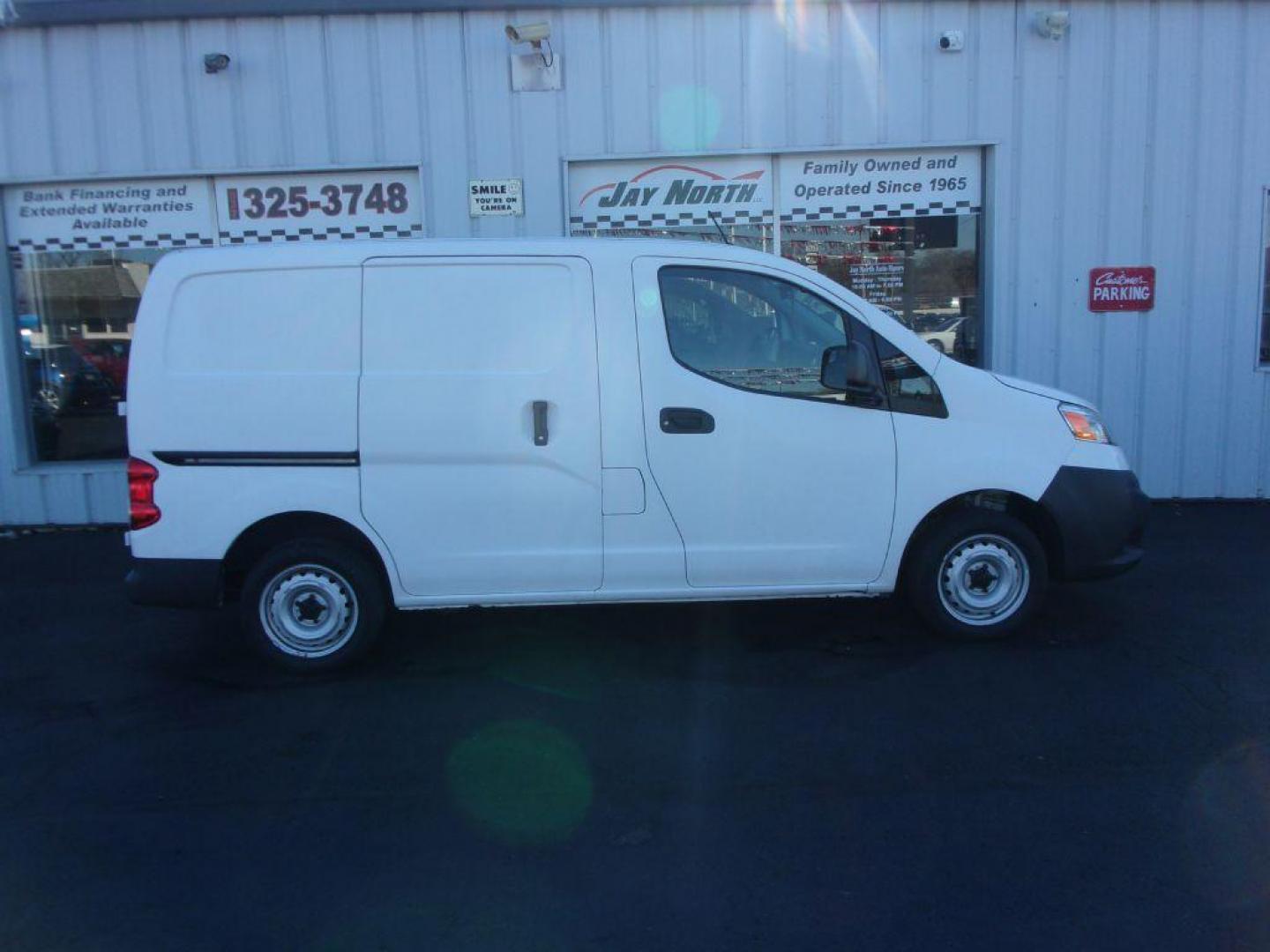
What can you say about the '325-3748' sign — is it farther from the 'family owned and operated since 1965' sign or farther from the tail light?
the tail light

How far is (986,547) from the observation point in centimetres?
564

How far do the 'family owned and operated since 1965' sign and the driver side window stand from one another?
4550 millimetres

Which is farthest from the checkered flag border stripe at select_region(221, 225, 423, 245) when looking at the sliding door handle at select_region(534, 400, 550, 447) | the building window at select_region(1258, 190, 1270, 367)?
the building window at select_region(1258, 190, 1270, 367)

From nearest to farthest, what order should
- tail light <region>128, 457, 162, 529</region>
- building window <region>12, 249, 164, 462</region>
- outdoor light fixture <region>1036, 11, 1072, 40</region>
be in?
tail light <region>128, 457, 162, 529</region> < outdoor light fixture <region>1036, 11, 1072, 40</region> < building window <region>12, 249, 164, 462</region>

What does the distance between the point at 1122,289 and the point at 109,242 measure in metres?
8.76

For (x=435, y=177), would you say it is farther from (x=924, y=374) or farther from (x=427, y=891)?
(x=427, y=891)

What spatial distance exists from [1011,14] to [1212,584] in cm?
503

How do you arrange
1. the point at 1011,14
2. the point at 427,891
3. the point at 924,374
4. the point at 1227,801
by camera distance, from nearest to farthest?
1. the point at 427,891
2. the point at 1227,801
3. the point at 924,374
4. the point at 1011,14

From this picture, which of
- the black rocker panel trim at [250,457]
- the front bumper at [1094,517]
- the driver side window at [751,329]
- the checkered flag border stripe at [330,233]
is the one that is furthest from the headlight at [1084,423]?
the checkered flag border stripe at [330,233]

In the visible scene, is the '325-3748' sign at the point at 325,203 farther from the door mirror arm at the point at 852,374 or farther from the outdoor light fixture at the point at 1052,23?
the outdoor light fixture at the point at 1052,23

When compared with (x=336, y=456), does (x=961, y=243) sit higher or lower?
higher

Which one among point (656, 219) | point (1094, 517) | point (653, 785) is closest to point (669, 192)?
point (656, 219)

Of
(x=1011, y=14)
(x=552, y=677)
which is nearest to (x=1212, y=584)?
(x=552, y=677)

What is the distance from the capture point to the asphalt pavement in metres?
3.38
